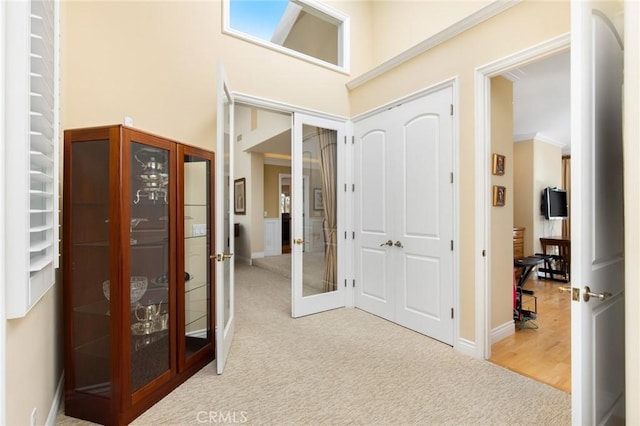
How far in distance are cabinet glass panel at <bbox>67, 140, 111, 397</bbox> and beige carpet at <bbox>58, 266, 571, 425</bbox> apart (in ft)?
1.01

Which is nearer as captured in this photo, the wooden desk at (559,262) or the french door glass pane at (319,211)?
the french door glass pane at (319,211)

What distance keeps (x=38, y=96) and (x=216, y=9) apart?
2.29 meters

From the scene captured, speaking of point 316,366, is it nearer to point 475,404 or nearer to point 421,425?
point 421,425

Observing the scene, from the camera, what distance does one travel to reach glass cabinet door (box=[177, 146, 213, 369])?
220cm

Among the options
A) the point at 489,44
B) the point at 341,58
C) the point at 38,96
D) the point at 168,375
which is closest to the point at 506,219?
the point at 489,44

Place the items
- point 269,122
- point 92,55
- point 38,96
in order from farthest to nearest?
point 269,122 → point 92,55 → point 38,96

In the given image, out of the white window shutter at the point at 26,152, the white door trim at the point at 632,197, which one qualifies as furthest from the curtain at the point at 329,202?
the white door trim at the point at 632,197

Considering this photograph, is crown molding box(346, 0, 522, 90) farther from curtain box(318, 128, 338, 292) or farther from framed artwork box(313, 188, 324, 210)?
framed artwork box(313, 188, 324, 210)

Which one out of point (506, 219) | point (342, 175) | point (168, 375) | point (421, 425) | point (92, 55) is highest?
point (92, 55)

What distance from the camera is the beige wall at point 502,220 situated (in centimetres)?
281

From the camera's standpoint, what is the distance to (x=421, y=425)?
171cm

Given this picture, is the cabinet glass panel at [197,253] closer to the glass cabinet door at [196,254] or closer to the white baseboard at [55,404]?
the glass cabinet door at [196,254]

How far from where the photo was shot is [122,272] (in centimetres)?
172

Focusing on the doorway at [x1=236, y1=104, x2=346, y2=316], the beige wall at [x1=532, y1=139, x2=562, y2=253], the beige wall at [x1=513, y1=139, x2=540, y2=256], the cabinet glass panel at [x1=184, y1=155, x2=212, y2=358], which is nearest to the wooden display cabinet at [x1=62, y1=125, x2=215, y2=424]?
the cabinet glass panel at [x1=184, y1=155, x2=212, y2=358]
